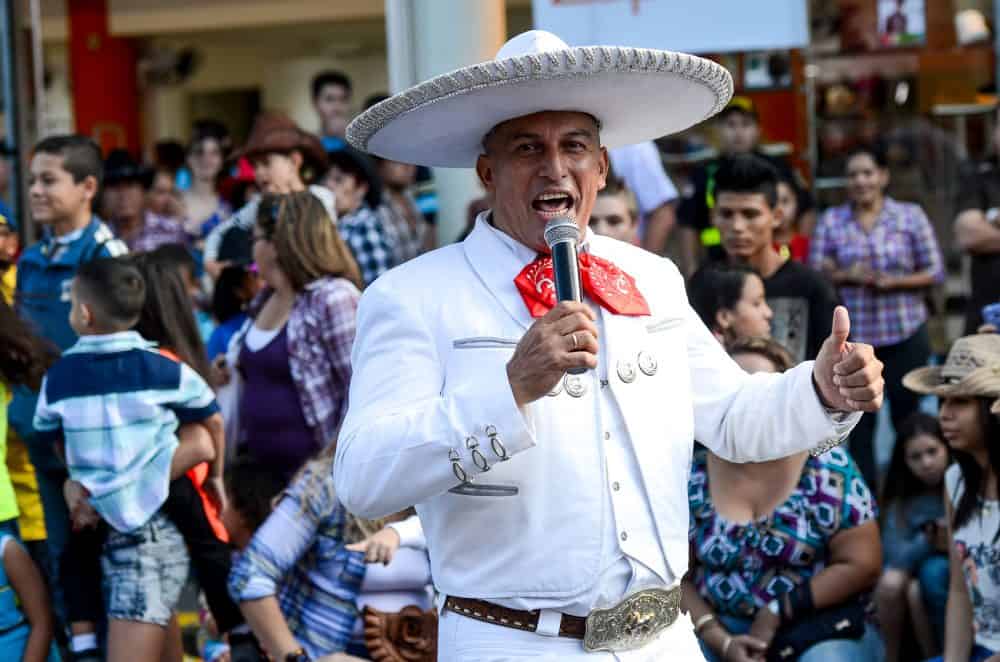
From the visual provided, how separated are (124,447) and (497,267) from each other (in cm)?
214

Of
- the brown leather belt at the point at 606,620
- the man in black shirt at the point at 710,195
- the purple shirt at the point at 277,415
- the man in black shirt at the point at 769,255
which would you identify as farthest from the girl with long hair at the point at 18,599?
the man in black shirt at the point at 710,195

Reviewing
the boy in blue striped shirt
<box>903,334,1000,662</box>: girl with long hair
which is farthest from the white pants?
the boy in blue striped shirt

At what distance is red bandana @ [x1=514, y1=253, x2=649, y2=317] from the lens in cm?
284

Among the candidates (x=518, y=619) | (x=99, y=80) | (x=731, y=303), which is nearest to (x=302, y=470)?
(x=731, y=303)

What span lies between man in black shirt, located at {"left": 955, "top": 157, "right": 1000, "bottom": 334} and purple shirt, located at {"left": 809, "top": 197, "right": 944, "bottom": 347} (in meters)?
0.60

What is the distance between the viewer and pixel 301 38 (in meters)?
19.1

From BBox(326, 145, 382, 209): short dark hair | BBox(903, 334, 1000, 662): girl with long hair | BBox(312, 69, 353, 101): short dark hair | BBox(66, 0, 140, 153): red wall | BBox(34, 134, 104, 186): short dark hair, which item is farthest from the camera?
BBox(66, 0, 140, 153): red wall

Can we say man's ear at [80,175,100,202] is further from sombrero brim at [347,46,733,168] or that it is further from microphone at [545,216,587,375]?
microphone at [545,216,587,375]

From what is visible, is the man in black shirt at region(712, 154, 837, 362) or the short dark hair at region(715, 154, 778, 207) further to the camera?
the short dark hair at region(715, 154, 778, 207)

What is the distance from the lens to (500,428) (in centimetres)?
256

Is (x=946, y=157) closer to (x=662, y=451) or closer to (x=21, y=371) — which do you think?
(x=21, y=371)

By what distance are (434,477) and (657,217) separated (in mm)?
4655

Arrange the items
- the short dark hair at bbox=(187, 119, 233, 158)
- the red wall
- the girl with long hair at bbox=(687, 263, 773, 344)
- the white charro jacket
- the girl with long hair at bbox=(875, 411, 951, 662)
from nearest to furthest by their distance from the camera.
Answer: the white charro jacket → the girl with long hair at bbox=(687, 263, 773, 344) → the girl with long hair at bbox=(875, 411, 951, 662) → the short dark hair at bbox=(187, 119, 233, 158) → the red wall

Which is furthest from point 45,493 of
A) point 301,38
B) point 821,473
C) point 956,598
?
point 301,38
